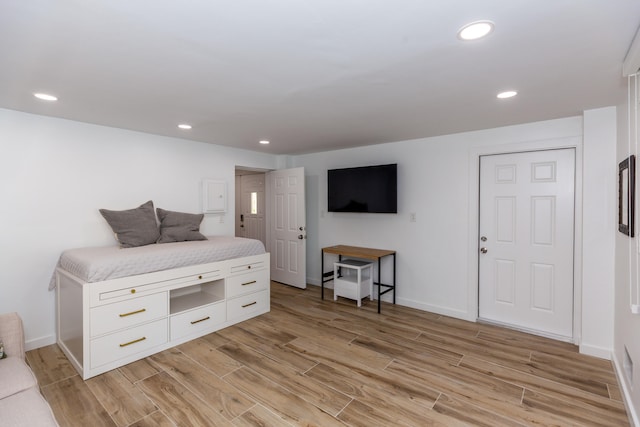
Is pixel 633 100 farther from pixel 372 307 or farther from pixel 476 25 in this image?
pixel 372 307

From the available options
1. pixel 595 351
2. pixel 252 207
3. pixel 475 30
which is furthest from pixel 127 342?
pixel 595 351

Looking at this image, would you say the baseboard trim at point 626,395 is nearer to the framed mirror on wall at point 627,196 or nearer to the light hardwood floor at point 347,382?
the light hardwood floor at point 347,382

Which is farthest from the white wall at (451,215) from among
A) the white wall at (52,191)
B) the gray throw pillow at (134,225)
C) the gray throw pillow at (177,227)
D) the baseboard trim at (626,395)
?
the white wall at (52,191)

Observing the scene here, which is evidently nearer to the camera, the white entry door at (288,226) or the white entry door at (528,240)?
the white entry door at (528,240)

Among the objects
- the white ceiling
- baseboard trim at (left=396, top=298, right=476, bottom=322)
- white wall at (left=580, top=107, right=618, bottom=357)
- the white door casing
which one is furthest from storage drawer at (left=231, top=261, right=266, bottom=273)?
white wall at (left=580, top=107, right=618, bottom=357)

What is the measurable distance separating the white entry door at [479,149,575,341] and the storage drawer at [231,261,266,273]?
2.68 metres

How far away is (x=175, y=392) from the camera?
234cm

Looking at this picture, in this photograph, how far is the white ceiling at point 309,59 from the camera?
4.45ft

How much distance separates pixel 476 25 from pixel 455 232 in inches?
109

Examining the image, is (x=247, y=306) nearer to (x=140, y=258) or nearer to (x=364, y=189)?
(x=140, y=258)

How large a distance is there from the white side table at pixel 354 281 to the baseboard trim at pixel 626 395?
99.3 inches

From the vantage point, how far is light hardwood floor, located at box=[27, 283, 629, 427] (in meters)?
2.07

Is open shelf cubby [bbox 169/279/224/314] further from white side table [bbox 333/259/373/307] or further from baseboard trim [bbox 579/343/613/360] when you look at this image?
baseboard trim [bbox 579/343/613/360]

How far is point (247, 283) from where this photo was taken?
12.4ft
